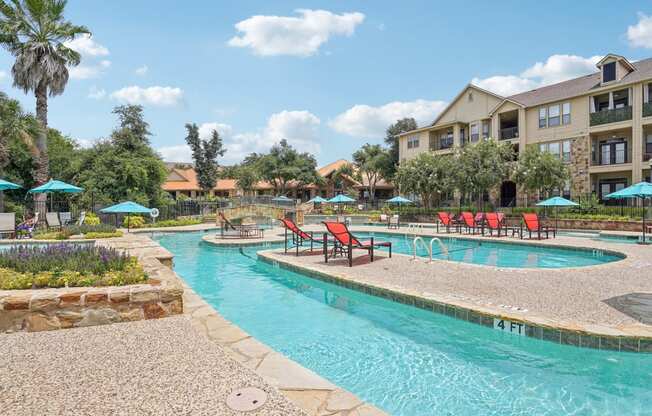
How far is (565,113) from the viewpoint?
28.1 m

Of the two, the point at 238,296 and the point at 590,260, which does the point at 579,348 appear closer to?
the point at 238,296

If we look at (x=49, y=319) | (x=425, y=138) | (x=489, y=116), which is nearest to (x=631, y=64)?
(x=489, y=116)

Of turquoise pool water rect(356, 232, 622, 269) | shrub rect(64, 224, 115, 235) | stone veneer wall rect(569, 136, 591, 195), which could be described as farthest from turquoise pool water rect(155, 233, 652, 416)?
stone veneer wall rect(569, 136, 591, 195)

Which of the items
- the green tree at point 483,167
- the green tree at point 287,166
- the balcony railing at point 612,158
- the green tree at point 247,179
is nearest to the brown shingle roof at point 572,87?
the balcony railing at point 612,158

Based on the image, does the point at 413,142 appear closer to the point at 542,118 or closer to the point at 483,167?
the point at 542,118

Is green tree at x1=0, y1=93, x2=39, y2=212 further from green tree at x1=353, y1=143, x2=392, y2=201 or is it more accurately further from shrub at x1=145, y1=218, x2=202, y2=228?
green tree at x1=353, y1=143, x2=392, y2=201

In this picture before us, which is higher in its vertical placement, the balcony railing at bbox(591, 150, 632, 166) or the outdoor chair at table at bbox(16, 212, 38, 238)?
the balcony railing at bbox(591, 150, 632, 166)

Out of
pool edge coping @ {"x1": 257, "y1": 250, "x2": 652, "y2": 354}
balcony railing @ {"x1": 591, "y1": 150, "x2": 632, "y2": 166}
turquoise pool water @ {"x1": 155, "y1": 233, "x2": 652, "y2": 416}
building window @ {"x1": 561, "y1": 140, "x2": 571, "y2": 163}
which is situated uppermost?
building window @ {"x1": 561, "y1": 140, "x2": 571, "y2": 163}

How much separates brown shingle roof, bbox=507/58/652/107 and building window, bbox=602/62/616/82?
0.59 metres

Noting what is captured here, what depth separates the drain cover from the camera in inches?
110

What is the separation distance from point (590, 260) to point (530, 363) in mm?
9890

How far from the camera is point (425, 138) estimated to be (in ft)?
125

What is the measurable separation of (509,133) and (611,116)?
24.8ft

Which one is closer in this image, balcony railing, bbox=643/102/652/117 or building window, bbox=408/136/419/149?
balcony railing, bbox=643/102/652/117
